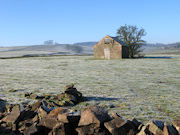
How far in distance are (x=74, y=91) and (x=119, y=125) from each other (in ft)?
14.9

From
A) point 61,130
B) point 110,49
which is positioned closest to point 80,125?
point 61,130

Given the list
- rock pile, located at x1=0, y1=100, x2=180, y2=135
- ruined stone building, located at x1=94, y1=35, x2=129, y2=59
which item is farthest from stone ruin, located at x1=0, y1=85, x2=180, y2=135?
ruined stone building, located at x1=94, y1=35, x2=129, y2=59

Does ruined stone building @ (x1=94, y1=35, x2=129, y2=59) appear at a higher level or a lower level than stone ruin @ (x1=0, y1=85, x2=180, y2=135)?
higher

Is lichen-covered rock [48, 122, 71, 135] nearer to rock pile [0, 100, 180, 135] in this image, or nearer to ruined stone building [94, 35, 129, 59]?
rock pile [0, 100, 180, 135]

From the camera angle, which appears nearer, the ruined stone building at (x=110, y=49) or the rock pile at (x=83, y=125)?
the rock pile at (x=83, y=125)

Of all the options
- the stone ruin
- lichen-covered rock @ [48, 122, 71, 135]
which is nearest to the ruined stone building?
the stone ruin

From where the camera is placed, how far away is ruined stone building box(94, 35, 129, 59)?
47062 mm

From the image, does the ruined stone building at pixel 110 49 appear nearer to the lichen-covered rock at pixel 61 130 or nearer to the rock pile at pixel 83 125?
the rock pile at pixel 83 125

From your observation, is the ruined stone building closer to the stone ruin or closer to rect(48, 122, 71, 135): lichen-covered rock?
the stone ruin

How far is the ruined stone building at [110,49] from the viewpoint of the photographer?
4706 centimetres

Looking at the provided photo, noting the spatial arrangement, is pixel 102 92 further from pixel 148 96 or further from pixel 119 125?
pixel 119 125

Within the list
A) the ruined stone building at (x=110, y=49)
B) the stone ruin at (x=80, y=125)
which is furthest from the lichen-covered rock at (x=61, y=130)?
the ruined stone building at (x=110, y=49)

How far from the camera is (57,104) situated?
8.02m

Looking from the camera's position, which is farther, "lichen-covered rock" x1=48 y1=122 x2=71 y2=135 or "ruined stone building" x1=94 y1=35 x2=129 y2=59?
"ruined stone building" x1=94 y1=35 x2=129 y2=59
